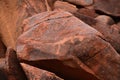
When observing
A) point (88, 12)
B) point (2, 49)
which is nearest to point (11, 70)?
point (2, 49)

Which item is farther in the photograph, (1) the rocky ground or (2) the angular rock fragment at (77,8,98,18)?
(2) the angular rock fragment at (77,8,98,18)

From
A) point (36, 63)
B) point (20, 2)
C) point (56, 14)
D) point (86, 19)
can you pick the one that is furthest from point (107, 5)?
point (36, 63)

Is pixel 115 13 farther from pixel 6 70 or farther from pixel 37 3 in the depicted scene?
pixel 6 70

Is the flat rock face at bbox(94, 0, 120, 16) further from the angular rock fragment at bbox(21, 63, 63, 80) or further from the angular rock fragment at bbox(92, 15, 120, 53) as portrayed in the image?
the angular rock fragment at bbox(21, 63, 63, 80)

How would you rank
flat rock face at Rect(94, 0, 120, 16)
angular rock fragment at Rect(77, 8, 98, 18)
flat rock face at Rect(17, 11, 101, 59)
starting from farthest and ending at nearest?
flat rock face at Rect(94, 0, 120, 16) → angular rock fragment at Rect(77, 8, 98, 18) → flat rock face at Rect(17, 11, 101, 59)

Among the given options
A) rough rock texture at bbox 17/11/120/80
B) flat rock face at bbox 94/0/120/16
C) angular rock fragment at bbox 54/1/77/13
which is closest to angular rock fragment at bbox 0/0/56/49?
rough rock texture at bbox 17/11/120/80

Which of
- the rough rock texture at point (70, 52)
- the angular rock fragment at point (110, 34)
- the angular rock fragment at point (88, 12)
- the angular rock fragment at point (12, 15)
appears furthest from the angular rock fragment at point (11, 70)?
the angular rock fragment at point (88, 12)
